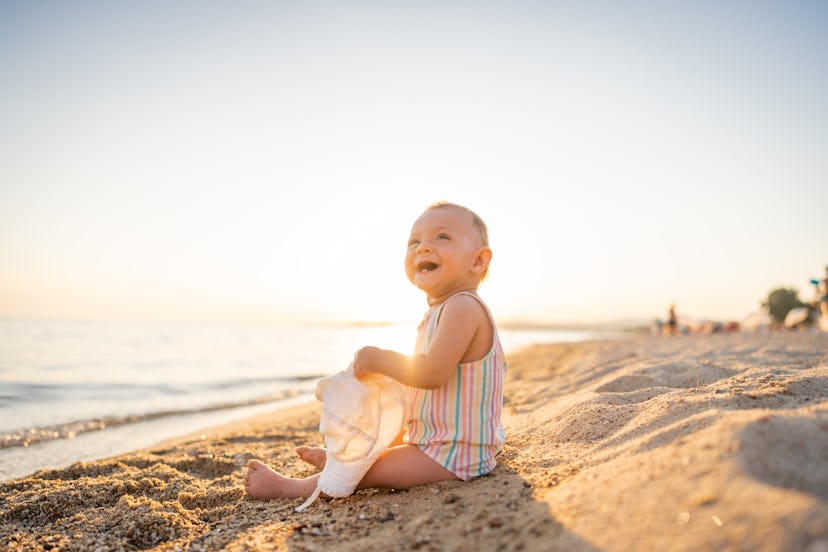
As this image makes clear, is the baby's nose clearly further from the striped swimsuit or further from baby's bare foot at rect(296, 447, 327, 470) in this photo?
baby's bare foot at rect(296, 447, 327, 470)

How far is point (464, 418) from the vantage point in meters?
2.48

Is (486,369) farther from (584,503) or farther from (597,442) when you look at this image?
(584,503)

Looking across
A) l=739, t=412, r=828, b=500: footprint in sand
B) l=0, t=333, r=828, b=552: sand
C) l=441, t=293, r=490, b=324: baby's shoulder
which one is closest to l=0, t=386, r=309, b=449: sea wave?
l=0, t=333, r=828, b=552: sand

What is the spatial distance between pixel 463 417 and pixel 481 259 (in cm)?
81

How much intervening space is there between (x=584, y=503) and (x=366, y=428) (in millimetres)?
1078

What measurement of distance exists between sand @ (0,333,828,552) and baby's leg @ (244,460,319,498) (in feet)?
0.25

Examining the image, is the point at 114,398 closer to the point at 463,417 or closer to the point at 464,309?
the point at 463,417

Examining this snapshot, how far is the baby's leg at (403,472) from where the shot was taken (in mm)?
2424

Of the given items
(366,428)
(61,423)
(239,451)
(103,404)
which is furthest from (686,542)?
(103,404)

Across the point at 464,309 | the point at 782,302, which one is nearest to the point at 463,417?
the point at 464,309

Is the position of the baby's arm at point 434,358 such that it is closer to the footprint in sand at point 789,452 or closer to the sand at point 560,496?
the sand at point 560,496

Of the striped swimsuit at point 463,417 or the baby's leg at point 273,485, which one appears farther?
the baby's leg at point 273,485

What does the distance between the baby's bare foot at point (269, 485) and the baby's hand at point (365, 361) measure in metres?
0.80

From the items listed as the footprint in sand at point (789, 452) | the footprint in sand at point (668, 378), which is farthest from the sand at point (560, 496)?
the footprint in sand at point (668, 378)
